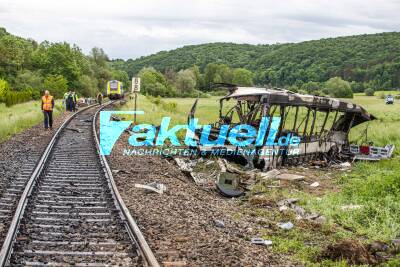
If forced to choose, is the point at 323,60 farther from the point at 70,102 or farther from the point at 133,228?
the point at 133,228

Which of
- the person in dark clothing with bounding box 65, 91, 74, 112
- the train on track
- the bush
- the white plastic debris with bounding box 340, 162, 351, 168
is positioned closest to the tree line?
the train on track

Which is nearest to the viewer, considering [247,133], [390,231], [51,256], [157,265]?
[157,265]

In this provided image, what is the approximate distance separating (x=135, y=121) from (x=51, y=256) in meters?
20.8

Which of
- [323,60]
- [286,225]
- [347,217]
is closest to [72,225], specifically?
[286,225]

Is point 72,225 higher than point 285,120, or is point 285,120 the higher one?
point 285,120

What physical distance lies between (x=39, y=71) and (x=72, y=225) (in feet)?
261

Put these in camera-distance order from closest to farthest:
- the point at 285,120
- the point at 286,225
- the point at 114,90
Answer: the point at 286,225, the point at 285,120, the point at 114,90

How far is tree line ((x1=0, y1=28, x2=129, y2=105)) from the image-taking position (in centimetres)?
6613

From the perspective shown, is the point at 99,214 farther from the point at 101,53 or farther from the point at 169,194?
the point at 101,53

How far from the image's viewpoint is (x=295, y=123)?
17.0m

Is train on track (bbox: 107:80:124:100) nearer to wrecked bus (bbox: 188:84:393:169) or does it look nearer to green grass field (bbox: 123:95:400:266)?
wrecked bus (bbox: 188:84:393:169)

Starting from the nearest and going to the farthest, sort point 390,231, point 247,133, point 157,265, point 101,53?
point 157,265 < point 390,231 < point 247,133 < point 101,53

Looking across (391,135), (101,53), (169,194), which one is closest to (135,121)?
(391,135)

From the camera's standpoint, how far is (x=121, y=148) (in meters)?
16.8
